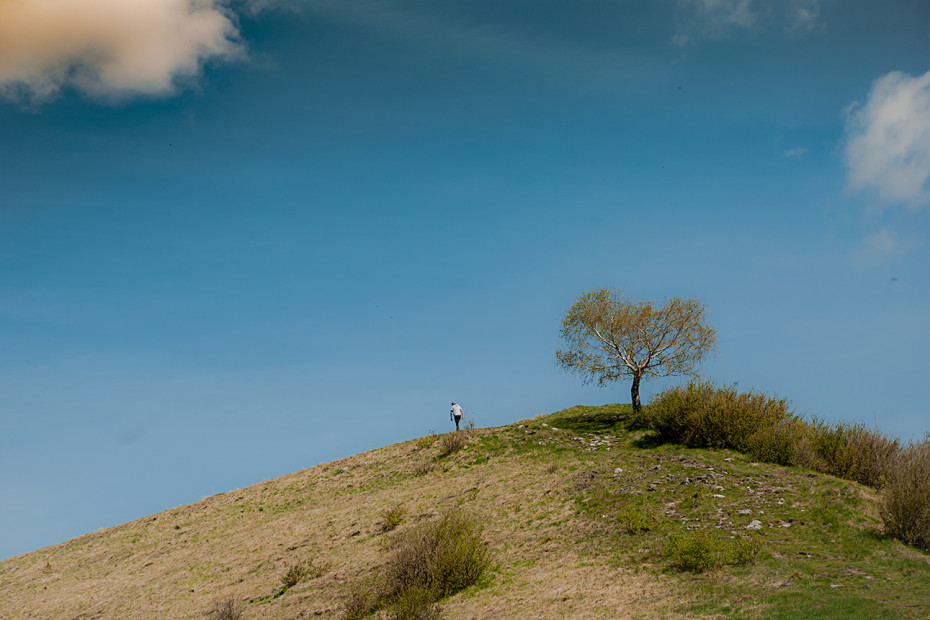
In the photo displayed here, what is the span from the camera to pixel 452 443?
3916 cm

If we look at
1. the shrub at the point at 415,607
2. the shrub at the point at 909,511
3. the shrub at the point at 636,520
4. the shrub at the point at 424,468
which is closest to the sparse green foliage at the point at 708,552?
the shrub at the point at 636,520

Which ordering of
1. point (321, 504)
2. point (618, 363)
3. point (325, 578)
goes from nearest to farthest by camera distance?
1. point (325, 578)
2. point (321, 504)
3. point (618, 363)

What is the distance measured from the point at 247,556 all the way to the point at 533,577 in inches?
689

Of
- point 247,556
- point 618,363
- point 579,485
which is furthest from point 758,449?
point 247,556

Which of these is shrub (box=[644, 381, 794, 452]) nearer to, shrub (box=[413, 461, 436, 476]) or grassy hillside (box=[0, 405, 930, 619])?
grassy hillside (box=[0, 405, 930, 619])

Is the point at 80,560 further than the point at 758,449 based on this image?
Yes

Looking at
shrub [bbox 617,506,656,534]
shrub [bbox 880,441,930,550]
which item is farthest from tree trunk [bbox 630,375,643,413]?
shrub [bbox 880,441,930,550]

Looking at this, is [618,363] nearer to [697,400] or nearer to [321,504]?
[697,400]

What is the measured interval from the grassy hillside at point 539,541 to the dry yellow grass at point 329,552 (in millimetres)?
108

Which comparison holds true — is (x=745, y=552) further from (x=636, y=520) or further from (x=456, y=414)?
(x=456, y=414)

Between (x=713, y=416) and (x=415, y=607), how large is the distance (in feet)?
69.3

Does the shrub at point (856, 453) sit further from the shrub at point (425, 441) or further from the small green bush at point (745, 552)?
the shrub at point (425, 441)

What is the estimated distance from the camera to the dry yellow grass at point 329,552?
18.9 metres

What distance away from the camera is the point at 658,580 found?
705 inches
